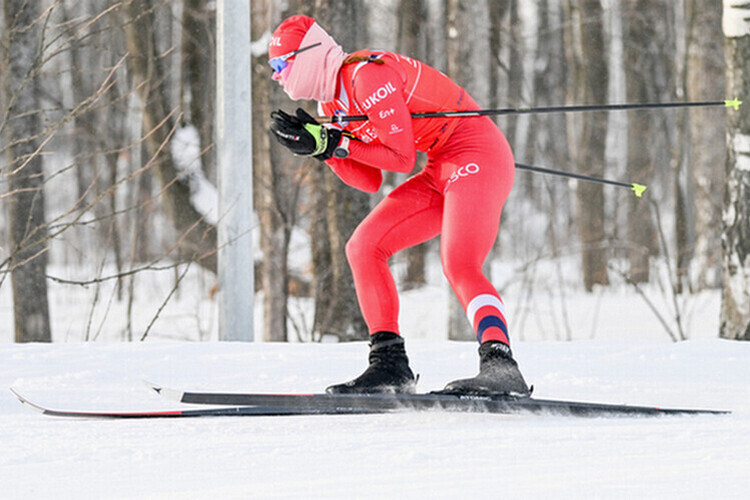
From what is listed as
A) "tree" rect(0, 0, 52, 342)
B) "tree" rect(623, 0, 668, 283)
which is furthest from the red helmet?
"tree" rect(623, 0, 668, 283)

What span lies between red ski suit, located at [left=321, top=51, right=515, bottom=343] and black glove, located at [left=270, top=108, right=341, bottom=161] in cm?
8

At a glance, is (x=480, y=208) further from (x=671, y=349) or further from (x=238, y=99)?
(x=238, y=99)

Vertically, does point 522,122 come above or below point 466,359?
above

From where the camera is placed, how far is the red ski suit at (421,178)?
11.2 ft

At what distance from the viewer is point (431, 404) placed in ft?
10.6

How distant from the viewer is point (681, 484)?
2.27 m

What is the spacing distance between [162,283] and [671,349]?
1320cm

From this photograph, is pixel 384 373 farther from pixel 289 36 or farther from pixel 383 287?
pixel 289 36

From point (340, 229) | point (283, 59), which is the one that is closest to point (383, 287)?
point (283, 59)

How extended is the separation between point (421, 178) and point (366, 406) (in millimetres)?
988

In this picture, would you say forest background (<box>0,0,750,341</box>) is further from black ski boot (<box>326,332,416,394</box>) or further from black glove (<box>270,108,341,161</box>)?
black ski boot (<box>326,332,416,394</box>)

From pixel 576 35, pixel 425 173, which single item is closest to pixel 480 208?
pixel 425 173

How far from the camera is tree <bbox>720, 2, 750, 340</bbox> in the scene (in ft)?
19.8

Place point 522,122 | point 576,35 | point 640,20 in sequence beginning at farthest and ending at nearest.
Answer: point 522,122, point 576,35, point 640,20
